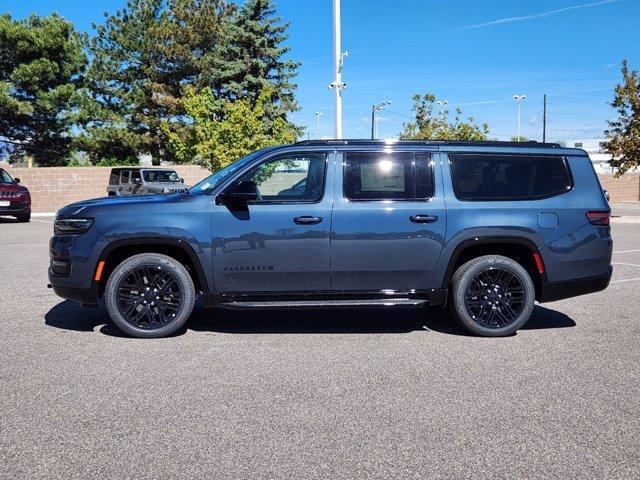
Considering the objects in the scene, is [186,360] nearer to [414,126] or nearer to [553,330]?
[553,330]

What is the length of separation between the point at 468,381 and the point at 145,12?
41667 millimetres

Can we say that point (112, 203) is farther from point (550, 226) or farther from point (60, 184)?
point (60, 184)

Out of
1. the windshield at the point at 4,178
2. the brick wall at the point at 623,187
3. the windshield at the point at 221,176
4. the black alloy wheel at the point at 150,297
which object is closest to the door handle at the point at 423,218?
the windshield at the point at 221,176

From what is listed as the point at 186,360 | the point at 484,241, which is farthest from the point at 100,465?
the point at 484,241

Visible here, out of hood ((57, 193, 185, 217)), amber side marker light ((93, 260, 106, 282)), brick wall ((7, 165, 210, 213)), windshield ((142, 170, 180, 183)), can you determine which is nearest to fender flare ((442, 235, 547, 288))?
hood ((57, 193, 185, 217))

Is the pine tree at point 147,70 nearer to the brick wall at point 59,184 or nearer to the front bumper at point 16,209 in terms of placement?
the brick wall at point 59,184

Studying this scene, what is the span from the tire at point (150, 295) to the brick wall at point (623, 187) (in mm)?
41825

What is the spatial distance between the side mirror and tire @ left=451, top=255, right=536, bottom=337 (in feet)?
6.87

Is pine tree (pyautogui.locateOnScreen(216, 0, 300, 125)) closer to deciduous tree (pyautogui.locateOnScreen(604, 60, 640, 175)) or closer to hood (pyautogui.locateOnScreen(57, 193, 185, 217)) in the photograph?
deciduous tree (pyautogui.locateOnScreen(604, 60, 640, 175))

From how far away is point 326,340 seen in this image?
5922mm

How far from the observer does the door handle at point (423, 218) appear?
5883 millimetres

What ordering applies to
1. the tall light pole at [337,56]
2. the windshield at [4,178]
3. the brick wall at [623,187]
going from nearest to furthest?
the tall light pole at [337,56] < the windshield at [4,178] < the brick wall at [623,187]

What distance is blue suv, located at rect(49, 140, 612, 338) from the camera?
5793 millimetres

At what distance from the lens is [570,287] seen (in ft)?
20.1
